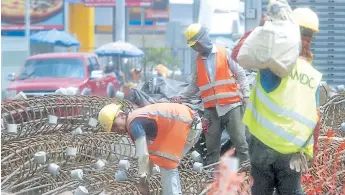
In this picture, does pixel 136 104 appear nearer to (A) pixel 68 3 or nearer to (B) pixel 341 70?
(B) pixel 341 70

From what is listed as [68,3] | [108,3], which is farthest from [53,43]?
[68,3]

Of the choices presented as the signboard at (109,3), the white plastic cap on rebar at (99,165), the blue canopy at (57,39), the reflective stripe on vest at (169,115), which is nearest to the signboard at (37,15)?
the signboard at (109,3)

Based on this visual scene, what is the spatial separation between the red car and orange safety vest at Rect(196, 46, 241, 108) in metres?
10.5

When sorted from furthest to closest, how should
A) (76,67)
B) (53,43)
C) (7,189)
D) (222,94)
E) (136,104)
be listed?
1. (53,43)
2. (76,67)
3. (136,104)
4. (222,94)
5. (7,189)

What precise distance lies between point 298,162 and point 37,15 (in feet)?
125

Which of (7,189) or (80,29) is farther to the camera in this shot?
(80,29)

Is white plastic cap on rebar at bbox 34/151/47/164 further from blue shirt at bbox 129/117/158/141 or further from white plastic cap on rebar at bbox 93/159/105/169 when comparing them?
blue shirt at bbox 129/117/158/141

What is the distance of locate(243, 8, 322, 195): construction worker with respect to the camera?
6.20m

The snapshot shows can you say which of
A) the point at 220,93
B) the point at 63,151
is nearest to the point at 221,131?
the point at 220,93

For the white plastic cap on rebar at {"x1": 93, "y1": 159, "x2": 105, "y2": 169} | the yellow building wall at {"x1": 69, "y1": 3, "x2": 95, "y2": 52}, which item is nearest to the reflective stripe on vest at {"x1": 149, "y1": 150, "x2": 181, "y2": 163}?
the white plastic cap on rebar at {"x1": 93, "y1": 159, "x2": 105, "y2": 169}

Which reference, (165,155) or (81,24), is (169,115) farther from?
(81,24)

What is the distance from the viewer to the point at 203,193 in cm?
777

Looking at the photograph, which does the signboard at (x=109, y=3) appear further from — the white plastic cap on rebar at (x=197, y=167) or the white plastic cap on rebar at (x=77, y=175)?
→ the white plastic cap on rebar at (x=77, y=175)

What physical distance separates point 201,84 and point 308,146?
12.6 ft
